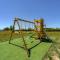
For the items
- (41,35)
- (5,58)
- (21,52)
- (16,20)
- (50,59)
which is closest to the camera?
(5,58)

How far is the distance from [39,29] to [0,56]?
329 inches

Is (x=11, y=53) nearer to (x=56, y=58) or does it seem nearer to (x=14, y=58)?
(x=14, y=58)

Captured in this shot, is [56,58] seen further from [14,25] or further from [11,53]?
[14,25]

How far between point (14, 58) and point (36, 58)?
130 centimetres

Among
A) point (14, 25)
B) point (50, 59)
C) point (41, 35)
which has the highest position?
point (14, 25)

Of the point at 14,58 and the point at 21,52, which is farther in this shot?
the point at 21,52

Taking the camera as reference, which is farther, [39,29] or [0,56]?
[39,29]

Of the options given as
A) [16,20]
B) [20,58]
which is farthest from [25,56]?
[16,20]

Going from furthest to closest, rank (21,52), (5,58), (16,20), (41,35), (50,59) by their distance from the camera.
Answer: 1. (41,35)
2. (16,20)
3. (21,52)
4. (50,59)
5. (5,58)

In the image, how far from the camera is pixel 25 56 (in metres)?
7.78

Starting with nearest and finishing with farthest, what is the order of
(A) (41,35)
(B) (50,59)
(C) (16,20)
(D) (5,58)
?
(D) (5,58), (B) (50,59), (C) (16,20), (A) (41,35)

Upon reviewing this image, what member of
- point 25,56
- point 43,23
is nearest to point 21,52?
point 25,56

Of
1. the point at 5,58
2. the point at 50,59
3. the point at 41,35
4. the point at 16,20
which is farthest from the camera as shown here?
the point at 41,35

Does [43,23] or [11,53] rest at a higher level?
[43,23]
